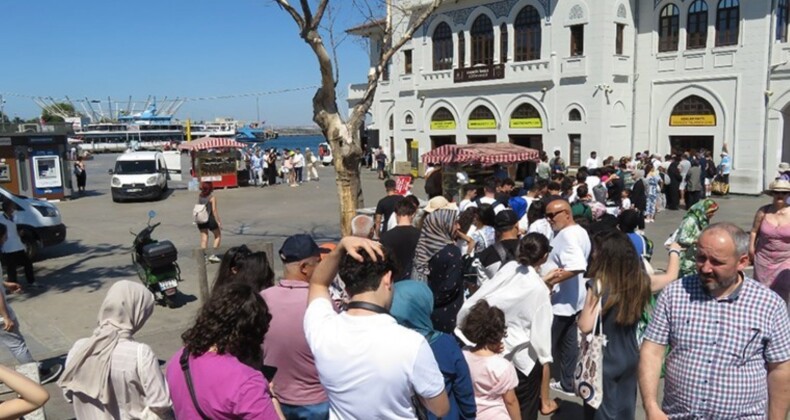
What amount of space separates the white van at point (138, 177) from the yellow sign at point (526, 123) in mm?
15409

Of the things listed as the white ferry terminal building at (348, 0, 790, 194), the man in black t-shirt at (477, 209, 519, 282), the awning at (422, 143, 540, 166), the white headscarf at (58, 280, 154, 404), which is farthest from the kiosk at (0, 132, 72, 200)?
the white headscarf at (58, 280, 154, 404)

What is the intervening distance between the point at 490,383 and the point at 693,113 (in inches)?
918

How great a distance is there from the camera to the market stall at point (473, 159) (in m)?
18.7

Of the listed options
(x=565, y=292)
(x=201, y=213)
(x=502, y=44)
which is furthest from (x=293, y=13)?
(x=502, y=44)

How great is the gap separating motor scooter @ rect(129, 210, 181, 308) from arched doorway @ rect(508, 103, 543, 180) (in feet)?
68.0

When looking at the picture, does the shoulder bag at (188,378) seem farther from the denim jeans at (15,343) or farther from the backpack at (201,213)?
the backpack at (201,213)

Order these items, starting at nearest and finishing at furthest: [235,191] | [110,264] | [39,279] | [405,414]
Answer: [405,414] → [39,279] → [110,264] → [235,191]

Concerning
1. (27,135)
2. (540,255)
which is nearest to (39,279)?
(540,255)

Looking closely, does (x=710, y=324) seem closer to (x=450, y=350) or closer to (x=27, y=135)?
(x=450, y=350)


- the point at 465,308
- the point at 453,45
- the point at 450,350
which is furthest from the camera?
the point at 453,45

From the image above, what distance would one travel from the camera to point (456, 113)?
30844 millimetres

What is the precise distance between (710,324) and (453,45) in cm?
2846

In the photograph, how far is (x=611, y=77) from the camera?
2489 centimetres

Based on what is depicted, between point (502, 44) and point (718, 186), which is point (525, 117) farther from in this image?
point (718, 186)
